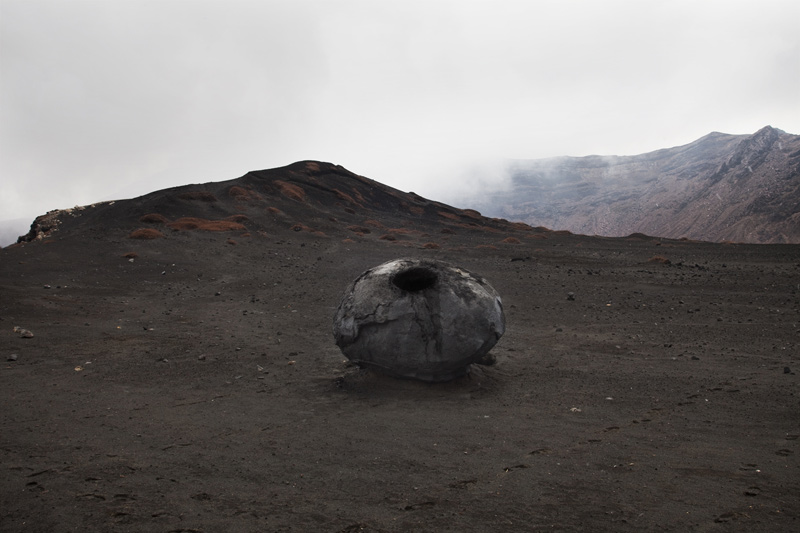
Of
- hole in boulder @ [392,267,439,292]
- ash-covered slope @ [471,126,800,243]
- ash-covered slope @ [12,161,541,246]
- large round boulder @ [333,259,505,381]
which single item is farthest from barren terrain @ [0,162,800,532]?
ash-covered slope @ [471,126,800,243]

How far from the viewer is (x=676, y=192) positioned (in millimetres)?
101250

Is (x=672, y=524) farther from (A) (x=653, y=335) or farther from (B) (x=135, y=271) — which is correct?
(B) (x=135, y=271)

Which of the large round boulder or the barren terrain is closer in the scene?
the barren terrain

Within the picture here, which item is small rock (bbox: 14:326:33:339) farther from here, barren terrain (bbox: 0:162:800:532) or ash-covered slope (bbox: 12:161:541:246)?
ash-covered slope (bbox: 12:161:541:246)

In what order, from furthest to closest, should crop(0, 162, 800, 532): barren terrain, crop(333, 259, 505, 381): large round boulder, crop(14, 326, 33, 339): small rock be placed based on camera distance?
1. crop(14, 326, 33, 339): small rock
2. crop(333, 259, 505, 381): large round boulder
3. crop(0, 162, 800, 532): barren terrain

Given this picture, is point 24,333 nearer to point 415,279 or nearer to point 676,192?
point 415,279

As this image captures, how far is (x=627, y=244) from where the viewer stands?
34.9m

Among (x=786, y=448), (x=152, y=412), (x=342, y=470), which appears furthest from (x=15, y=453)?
(x=786, y=448)

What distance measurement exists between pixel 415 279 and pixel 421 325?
1262 millimetres

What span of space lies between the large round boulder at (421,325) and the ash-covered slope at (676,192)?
67582 mm

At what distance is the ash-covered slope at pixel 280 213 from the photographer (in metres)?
30.6

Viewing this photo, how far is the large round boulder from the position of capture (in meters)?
8.77

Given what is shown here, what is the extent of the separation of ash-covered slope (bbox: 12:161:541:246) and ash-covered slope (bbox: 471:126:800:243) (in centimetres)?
4181

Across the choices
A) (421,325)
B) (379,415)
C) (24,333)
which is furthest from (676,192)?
(24,333)
